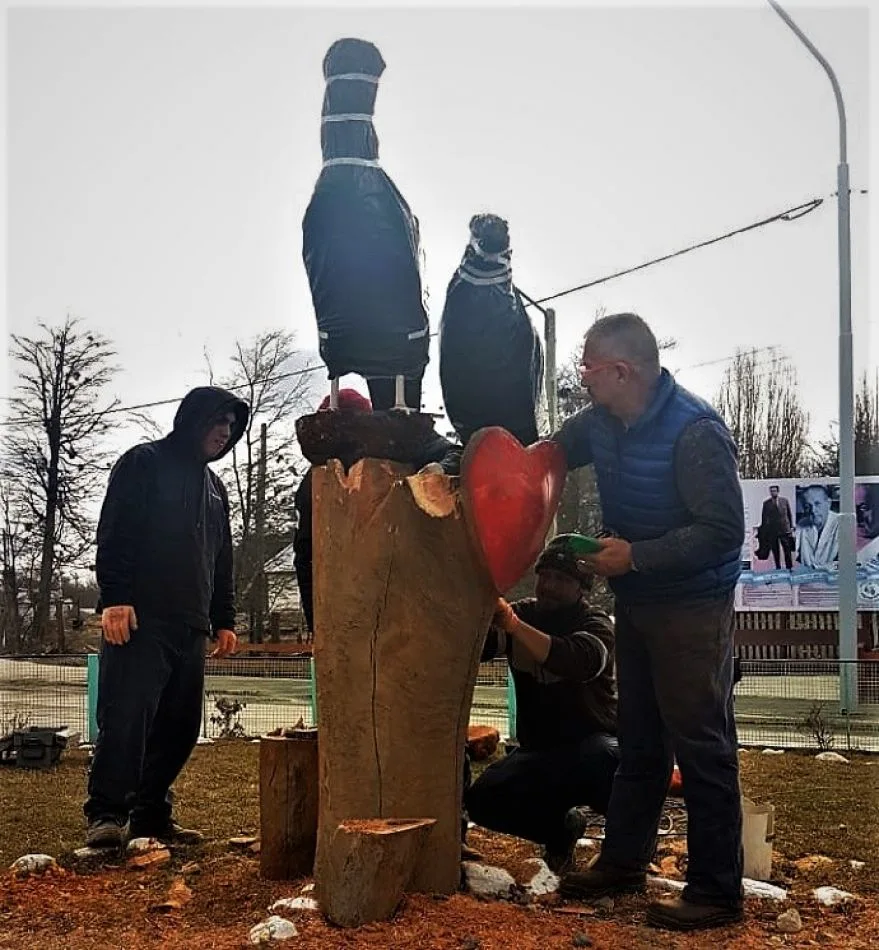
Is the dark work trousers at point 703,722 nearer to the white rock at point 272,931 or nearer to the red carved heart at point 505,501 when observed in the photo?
the red carved heart at point 505,501

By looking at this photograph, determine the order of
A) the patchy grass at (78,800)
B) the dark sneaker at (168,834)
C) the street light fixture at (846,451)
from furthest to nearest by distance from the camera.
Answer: the street light fixture at (846,451) < the patchy grass at (78,800) < the dark sneaker at (168,834)

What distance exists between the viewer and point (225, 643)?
4.58 m

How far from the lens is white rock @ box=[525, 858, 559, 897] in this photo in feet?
10.7

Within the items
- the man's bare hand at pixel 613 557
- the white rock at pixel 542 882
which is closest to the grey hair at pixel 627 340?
the man's bare hand at pixel 613 557

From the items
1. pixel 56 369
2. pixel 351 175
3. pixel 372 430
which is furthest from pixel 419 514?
pixel 56 369

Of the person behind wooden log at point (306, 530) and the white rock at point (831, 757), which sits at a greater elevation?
the person behind wooden log at point (306, 530)

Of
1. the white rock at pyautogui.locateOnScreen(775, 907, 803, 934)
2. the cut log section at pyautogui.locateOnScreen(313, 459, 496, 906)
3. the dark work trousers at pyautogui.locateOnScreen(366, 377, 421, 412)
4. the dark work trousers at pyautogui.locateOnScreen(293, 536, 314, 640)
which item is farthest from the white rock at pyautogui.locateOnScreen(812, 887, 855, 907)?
the dark work trousers at pyautogui.locateOnScreen(366, 377, 421, 412)

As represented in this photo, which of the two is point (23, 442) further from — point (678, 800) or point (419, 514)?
point (419, 514)

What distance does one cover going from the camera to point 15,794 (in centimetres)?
568

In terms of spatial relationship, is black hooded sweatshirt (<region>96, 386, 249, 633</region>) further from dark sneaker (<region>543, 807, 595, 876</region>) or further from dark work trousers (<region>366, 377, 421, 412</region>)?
dark sneaker (<region>543, 807, 595, 876</region>)

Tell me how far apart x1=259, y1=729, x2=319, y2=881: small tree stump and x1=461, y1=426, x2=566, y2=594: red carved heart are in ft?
3.10

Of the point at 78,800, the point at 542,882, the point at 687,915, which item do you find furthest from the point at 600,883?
the point at 78,800

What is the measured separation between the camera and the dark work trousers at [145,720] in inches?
158

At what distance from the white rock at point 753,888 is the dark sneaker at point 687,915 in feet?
1.05
